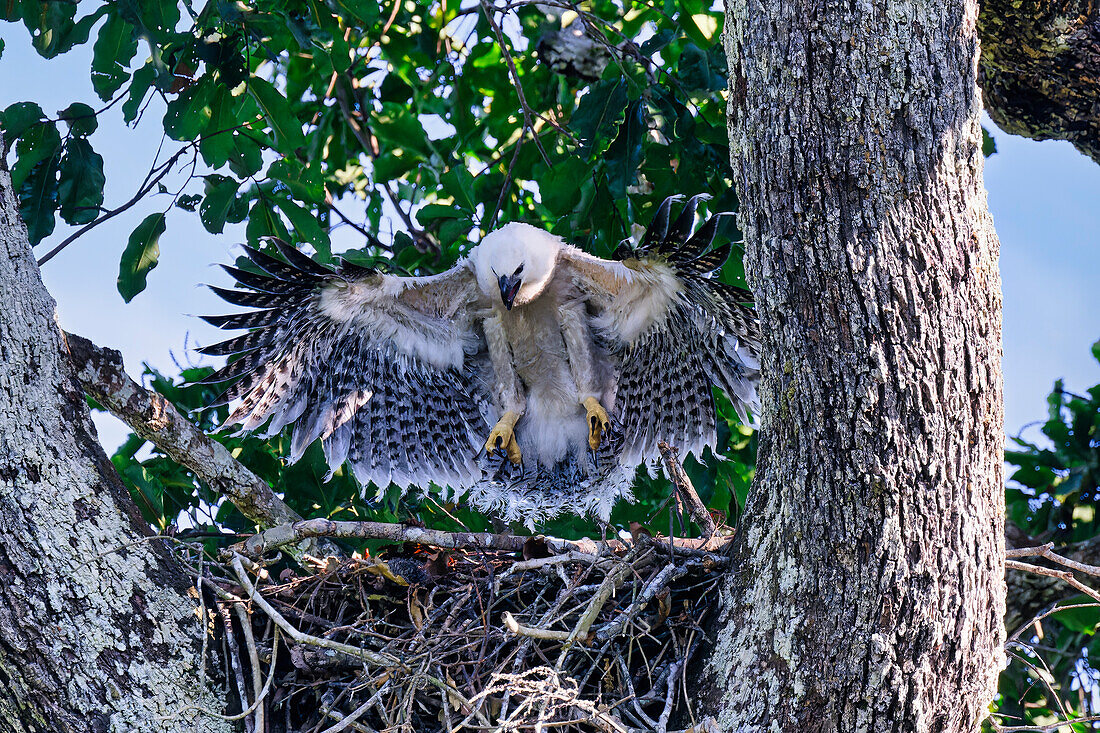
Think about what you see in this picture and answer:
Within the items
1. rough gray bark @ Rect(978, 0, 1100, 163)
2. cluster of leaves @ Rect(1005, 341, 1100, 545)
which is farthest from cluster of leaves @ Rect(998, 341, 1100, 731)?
rough gray bark @ Rect(978, 0, 1100, 163)

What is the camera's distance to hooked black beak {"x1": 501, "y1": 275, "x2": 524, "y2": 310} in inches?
154

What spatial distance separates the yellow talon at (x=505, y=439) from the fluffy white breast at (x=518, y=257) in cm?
64

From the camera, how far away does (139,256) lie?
3.58 m

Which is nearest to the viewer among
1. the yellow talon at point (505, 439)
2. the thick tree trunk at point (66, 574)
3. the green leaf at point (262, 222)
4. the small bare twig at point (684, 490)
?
the thick tree trunk at point (66, 574)

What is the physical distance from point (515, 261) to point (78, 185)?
5.28 ft

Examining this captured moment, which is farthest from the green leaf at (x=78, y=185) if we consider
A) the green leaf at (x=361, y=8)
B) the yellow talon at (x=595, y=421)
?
the yellow talon at (x=595, y=421)

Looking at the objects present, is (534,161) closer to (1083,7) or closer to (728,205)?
(728,205)

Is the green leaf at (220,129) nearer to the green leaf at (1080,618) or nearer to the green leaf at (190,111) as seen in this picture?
the green leaf at (190,111)

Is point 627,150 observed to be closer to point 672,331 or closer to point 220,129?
point 672,331

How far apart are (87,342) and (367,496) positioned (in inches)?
79.1

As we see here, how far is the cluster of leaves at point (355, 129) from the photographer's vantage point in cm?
346

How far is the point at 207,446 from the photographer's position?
10.6 ft

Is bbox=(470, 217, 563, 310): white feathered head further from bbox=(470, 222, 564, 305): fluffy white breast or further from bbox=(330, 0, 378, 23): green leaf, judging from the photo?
bbox=(330, 0, 378, 23): green leaf

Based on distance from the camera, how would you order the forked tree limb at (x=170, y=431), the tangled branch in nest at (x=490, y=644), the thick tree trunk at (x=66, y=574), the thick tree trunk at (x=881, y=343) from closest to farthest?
the thick tree trunk at (x=881, y=343), the thick tree trunk at (x=66, y=574), the tangled branch in nest at (x=490, y=644), the forked tree limb at (x=170, y=431)
